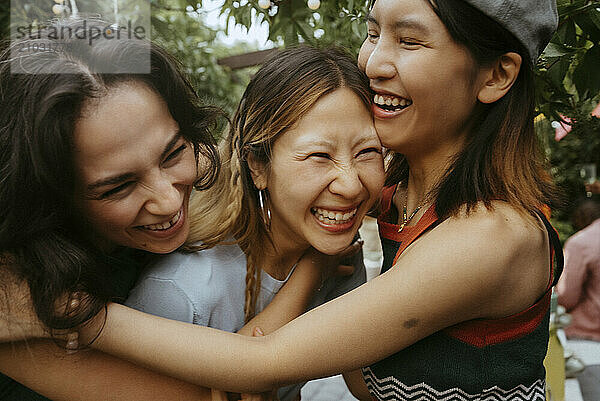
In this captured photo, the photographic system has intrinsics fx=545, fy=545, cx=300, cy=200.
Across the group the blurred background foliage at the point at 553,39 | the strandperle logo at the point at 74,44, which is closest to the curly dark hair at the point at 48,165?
the strandperle logo at the point at 74,44

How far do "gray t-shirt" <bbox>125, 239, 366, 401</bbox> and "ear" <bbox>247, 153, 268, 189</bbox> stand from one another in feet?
0.69

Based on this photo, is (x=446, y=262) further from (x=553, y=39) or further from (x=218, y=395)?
(x=553, y=39)

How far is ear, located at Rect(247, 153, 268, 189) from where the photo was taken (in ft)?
5.57

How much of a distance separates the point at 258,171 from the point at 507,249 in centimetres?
78

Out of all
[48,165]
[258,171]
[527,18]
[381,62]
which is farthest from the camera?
[258,171]

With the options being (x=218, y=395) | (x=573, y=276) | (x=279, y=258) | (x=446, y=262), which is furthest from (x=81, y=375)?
(x=573, y=276)

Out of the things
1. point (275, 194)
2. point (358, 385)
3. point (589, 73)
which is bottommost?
point (358, 385)

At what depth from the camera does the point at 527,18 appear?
1386 millimetres

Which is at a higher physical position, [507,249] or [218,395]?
[507,249]

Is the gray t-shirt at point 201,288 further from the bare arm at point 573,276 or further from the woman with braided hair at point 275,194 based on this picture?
the bare arm at point 573,276

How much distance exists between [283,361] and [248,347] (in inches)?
3.9

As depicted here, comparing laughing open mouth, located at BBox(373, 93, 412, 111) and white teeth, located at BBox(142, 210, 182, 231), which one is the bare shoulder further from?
white teeth, located at BBox(142, 210, 182, 231)

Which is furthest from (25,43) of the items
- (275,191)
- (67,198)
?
(275,191)

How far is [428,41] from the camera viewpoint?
141 cm
